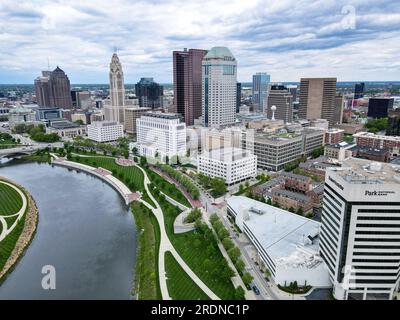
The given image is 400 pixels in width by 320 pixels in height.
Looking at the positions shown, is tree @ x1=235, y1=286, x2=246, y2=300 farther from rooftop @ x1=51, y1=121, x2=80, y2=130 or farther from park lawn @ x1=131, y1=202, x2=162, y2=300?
rooftop @ x1=51, y1=121, x2=80, y2=130

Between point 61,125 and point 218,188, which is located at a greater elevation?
point 61,125

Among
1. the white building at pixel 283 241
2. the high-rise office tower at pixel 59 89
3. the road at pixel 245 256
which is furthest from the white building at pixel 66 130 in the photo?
the white building at pixel 283 241

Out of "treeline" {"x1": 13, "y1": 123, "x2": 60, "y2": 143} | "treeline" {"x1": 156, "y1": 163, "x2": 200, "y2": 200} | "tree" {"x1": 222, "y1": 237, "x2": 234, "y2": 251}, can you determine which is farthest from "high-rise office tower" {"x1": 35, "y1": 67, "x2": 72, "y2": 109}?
"tree" {"x1": 222, "y1": 237, "x2": 234, "y2": 251}

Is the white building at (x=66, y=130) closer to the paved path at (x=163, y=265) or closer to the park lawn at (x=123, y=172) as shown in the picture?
the park lawn at (x=123, y=172)

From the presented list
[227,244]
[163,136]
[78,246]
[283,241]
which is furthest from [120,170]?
[283,241]

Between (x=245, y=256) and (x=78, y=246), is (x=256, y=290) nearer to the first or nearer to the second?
(x=245, y=256)
